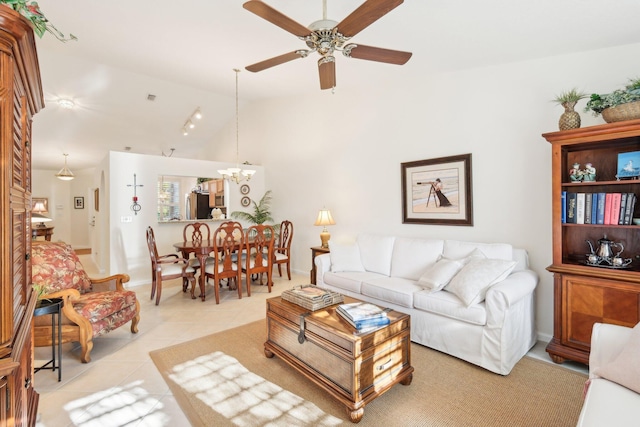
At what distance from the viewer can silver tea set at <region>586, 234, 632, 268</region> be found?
2.49m

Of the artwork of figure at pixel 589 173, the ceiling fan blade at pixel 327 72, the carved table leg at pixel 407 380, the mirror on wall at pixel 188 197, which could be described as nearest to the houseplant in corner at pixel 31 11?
the ceiling fan blade at pixel 327 72

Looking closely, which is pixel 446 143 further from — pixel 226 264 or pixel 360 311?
pixel 226 264

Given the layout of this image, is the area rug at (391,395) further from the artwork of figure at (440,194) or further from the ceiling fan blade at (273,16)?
the ceiling fan blade at (273,16)

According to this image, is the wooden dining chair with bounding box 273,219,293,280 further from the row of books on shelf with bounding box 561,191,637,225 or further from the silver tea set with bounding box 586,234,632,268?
the silver tea set with bounding box 586,234,632,268

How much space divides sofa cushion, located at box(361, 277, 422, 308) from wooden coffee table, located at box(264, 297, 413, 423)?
761 mm

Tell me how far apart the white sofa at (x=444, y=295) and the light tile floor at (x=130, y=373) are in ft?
2.03

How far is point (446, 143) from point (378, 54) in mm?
1774

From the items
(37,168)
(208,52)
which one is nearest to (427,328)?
(208,52)

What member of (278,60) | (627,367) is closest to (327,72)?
(278,60)

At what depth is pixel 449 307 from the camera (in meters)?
2.66

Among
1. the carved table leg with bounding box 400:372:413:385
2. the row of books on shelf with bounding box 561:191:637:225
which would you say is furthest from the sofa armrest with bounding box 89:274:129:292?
the row of books on shelf with bounding box 561:191:637:225

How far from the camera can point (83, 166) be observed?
359 inches

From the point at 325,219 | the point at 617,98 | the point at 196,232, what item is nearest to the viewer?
the point at 617,98

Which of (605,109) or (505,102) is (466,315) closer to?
(605,109)
